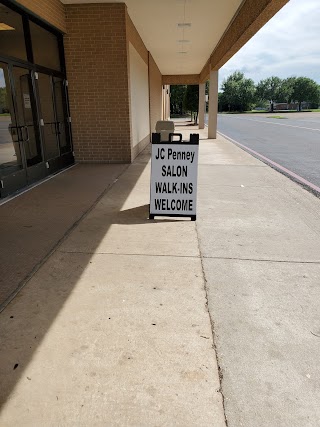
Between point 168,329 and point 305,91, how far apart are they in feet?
397

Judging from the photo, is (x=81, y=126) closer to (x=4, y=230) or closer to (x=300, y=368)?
(x=4, y=230)

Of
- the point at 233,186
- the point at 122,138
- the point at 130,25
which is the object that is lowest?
the point at 233,186

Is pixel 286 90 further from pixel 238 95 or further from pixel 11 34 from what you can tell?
pixel 11 34

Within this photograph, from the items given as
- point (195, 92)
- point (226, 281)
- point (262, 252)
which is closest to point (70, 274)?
point (226, 281)

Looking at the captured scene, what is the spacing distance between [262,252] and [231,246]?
13.9 inches

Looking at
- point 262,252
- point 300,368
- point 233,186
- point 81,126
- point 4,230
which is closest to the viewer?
point 300,368

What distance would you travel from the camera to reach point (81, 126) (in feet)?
31.3

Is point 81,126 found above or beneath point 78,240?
above

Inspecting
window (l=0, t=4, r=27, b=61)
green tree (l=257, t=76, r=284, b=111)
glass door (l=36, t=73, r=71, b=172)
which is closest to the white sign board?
window (l=0, t=4, r=27, b=61)

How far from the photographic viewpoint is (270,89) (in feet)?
399

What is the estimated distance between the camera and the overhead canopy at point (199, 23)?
26.8 ft

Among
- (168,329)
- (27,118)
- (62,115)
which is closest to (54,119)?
(62,115)

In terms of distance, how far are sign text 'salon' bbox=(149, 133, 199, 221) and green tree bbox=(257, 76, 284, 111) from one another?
125 m

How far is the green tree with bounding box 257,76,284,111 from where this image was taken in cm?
11919
